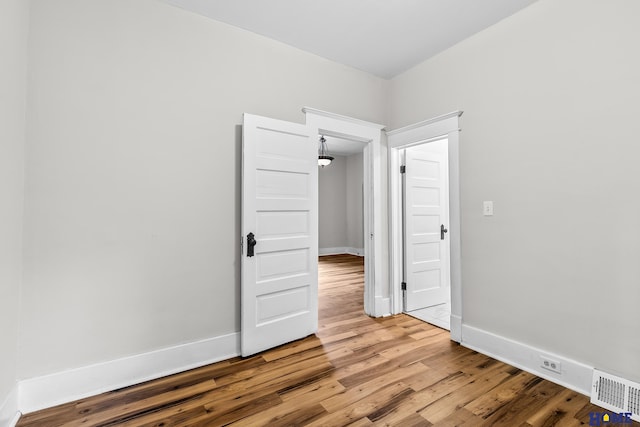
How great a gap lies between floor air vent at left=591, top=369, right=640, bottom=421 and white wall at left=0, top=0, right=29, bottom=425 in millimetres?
3519

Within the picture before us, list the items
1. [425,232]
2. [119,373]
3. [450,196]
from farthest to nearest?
[425,232]
[450,196]
[119,373]

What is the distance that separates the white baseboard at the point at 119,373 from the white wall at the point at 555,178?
2.30 metres

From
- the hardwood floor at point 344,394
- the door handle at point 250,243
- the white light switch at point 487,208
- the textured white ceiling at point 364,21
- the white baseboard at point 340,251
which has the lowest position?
the hardwood floor at point 344,394

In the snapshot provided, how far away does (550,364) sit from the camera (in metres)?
2.19

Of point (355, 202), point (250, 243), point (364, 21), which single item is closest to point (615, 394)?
point (250, 243)

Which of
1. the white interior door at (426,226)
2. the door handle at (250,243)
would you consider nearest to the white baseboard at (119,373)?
the door handle at (250,243)

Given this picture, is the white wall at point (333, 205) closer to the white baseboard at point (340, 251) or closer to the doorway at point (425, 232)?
the white baseboard at point (340, 251)

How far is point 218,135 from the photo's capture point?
2553 mm

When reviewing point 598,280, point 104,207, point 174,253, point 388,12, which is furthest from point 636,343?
point 104,207

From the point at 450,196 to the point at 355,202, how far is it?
19.4ft

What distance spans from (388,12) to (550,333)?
2.83 m

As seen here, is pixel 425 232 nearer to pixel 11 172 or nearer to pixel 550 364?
pixel 550 364

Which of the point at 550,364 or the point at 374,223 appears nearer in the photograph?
the point at 550,364

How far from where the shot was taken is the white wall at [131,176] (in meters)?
1.93
